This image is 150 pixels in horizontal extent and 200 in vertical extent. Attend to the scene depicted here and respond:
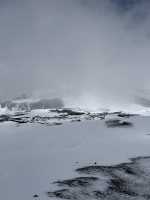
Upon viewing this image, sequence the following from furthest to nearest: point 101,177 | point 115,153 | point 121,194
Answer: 1. point 115,153
2. point 101,177
3. point 121,194

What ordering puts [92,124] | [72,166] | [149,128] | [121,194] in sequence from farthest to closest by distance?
[92,124] < [149,128] < [72,166] < [121,194]

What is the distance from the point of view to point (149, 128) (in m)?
66.2

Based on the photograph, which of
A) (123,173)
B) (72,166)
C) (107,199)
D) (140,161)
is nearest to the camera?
(107,199)

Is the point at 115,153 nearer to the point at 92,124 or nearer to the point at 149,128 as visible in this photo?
the point at 149,128

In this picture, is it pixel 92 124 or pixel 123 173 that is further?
pixel 92 124

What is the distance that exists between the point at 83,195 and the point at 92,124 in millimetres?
62483

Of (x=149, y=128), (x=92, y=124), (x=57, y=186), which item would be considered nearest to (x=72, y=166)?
(x=57, y=186)

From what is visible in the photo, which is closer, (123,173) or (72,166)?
(123,173)

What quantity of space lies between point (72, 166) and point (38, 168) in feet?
11.9

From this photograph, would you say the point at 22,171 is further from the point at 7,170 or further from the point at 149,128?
the point at 149,128

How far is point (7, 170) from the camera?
2564cm

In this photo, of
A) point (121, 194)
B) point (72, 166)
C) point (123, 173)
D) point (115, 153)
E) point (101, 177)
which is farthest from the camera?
point (115, 153)

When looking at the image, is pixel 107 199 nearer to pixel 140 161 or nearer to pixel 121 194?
pixel 121 194

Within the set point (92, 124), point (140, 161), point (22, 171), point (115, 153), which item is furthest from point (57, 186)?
point (92, 124)
